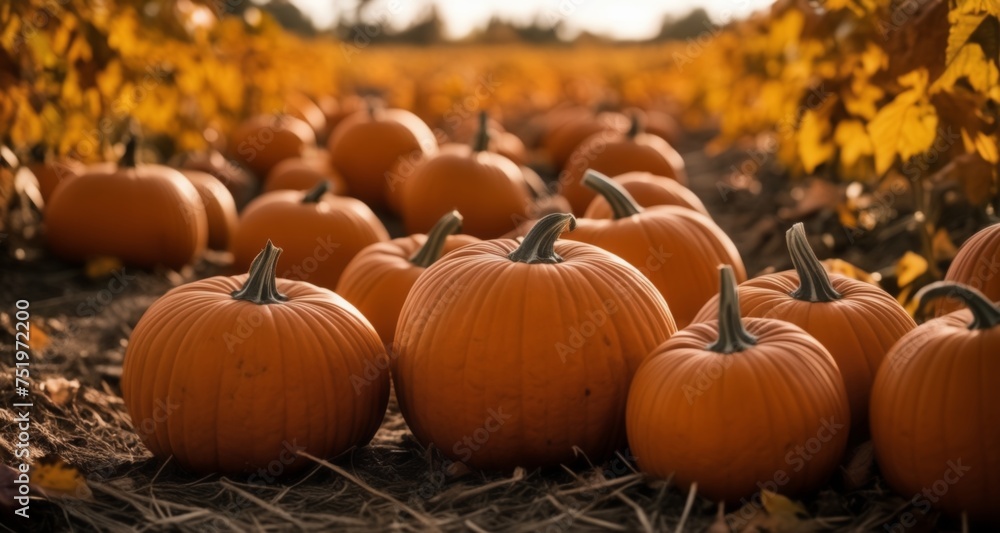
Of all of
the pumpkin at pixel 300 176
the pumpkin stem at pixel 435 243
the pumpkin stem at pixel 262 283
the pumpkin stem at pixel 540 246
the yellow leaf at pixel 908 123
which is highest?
the yellow leaf at pixel 908 123

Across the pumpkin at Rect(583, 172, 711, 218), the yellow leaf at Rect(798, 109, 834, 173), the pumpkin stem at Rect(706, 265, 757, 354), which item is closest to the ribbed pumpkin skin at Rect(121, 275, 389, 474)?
the pumpkin stem at Rect(706, 265, 757, 354)

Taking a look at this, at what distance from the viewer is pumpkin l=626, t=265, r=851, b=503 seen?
2510 mm

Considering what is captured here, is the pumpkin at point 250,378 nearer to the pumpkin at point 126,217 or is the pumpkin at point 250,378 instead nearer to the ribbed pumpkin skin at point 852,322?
the ribbed pumpkin skin at point 852,322

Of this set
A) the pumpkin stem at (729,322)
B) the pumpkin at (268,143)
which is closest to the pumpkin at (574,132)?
the pumpkin at (268,143)

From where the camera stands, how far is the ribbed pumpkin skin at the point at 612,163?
20.9 ft

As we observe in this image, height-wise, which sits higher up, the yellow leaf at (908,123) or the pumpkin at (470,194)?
the yellow leaf at (908,123)

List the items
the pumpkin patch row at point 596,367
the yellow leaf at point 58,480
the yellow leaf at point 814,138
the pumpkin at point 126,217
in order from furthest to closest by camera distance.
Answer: the pumpkin at point 126,217 < the yellow leaf at point 814,138 < the yellow leaf at point 58,480 < the pumpkin patch row at point 596,367

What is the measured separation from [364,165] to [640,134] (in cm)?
196

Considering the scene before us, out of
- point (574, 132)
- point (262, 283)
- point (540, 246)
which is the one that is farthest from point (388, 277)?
point (574, 132)

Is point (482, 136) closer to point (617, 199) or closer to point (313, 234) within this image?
point (313, 234)

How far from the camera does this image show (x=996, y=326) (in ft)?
8.04

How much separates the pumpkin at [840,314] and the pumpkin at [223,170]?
525 cm

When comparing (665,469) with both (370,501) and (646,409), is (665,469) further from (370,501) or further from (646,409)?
(370,501)

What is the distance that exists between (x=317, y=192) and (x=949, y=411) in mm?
3431
